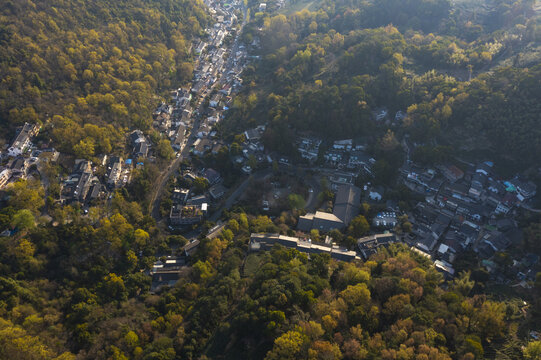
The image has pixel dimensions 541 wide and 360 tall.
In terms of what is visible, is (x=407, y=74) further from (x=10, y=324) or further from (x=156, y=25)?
(x=10, y=324)

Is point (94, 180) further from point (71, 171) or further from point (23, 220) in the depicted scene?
point (23, 220)

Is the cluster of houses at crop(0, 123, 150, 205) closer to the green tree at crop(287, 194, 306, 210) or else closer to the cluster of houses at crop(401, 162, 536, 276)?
the green tree at crop(287, 194, 306, 210)

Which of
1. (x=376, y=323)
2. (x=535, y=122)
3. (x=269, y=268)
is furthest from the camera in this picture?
(x=535, y=122)

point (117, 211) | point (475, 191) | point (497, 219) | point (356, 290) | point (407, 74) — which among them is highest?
point (407, 74)

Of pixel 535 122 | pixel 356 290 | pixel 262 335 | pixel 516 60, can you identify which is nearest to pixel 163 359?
pixel 262 335

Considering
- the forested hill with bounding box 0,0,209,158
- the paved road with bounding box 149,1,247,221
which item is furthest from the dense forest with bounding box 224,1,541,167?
the forested hill with bounding box 0,0,209,158
